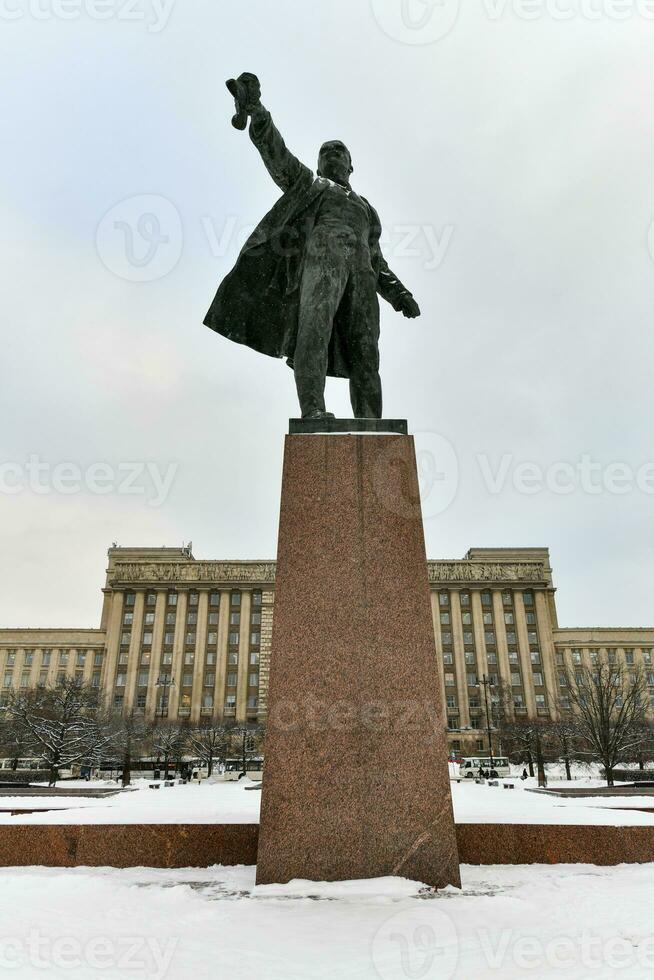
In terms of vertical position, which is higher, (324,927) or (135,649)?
(135,649)

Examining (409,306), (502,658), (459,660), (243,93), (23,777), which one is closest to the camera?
(243,93)

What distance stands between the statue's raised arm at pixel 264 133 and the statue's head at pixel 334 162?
450 millimetres

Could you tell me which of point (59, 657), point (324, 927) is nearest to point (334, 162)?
point (324, 927)

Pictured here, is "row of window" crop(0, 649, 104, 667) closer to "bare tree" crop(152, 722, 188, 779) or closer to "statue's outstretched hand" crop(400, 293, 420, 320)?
"bare tree" crop(152, 722, 188, 779)

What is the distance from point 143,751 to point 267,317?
52426mm

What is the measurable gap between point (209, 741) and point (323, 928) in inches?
1892

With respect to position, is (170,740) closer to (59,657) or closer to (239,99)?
(239,99)

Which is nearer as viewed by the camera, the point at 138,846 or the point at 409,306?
the point at 138,846

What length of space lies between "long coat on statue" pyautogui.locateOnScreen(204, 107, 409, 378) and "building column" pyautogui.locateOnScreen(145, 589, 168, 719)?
78.4m

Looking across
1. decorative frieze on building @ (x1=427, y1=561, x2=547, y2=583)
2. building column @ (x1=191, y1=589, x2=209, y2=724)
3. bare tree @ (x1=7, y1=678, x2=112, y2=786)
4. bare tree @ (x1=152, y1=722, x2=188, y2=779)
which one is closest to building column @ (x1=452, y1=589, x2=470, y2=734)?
decorative frieze on building @ (x1=427, y1=561, x2=547, y2=583)

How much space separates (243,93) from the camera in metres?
5.39

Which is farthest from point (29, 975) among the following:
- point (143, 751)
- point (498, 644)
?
point (498, 644)

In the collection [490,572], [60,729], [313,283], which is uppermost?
[490,572]

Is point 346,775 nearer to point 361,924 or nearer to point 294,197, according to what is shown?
point 361,924
